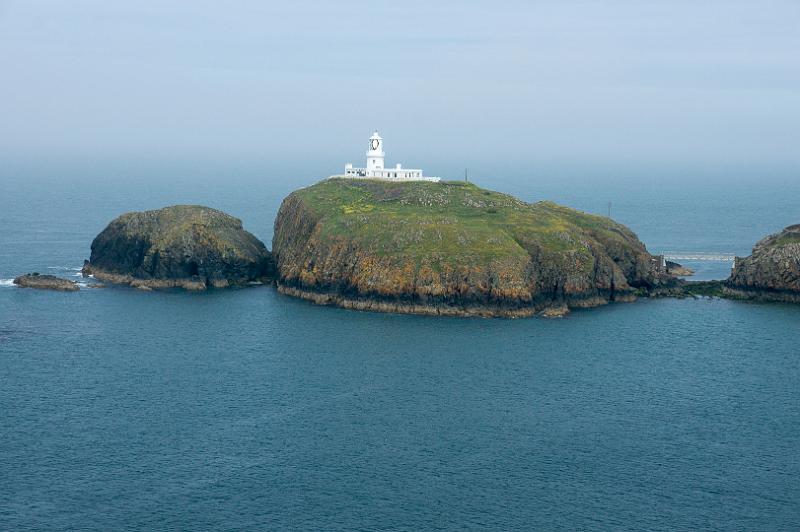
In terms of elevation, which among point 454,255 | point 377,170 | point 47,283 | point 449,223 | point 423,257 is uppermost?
point 377,170

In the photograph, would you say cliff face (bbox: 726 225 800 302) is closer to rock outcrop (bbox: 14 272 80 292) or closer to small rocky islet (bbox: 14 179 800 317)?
small rocky islet (bbox: 14 179 800 317)

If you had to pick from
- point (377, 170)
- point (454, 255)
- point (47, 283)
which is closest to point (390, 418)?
point (454, 255)

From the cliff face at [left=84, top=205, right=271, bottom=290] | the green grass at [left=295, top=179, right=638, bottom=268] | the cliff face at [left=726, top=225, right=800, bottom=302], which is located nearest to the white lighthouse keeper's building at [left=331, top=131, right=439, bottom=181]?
the green grass at [left=295, top=179, right=638, bottom=268]

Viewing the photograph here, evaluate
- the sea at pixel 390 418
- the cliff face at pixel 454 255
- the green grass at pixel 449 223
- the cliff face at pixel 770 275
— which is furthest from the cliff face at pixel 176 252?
the cliff face at pixel 770 275

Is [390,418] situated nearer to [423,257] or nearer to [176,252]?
[423,257]

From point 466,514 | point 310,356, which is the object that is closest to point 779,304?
point 310,356
